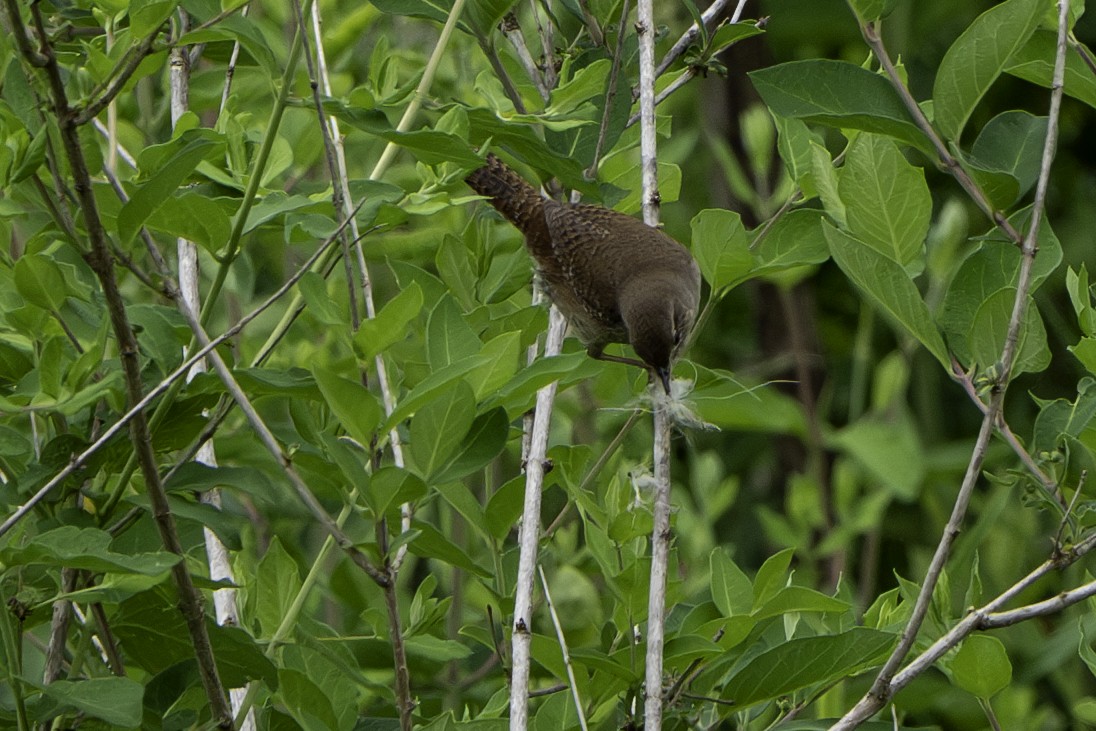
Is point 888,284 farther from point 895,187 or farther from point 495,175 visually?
point 495,175

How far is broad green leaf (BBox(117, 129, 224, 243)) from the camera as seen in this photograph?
5.95 feet

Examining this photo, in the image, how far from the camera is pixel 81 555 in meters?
1.76

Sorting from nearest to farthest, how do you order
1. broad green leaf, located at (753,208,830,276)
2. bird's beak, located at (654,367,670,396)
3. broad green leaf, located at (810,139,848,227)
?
broad green leaf, located at (810,139,848,227)
broad green leaf, located at (753,208,830,276)
bird's beak, located at (654,367,670,396)

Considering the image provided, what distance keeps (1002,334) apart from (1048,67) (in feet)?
1.50

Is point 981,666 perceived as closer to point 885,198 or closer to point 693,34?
point 885,198

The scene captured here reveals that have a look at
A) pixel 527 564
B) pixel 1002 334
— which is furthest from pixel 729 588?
pixel 1002 334

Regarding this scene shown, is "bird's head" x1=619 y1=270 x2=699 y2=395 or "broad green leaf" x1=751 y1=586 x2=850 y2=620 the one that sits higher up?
"bird's head" x1=619 y1=270 x2=699 y2=395

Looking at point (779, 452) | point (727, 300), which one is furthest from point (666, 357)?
point (727, 300)

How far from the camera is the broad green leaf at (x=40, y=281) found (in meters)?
1.99

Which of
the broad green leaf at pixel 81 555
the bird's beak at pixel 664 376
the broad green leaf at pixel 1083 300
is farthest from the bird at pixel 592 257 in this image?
the broad green leaf at pixel 81 555

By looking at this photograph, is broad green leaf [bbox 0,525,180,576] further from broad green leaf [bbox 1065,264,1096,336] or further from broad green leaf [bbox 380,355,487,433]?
broad green leaf [bbox 1065,264,1096,336]

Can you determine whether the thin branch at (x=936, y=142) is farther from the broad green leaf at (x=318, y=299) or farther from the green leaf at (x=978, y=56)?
the broad green leaf at (x=318, y=299)

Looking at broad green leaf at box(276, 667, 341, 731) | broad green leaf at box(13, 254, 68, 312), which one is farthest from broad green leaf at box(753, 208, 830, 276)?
broad green leaf at box(13, 254, 68, 312)

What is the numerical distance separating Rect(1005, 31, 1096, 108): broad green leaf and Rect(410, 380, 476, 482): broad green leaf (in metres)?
1.03
